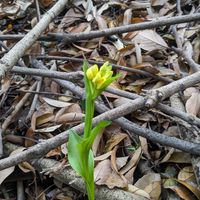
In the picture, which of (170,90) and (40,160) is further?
(40,160)

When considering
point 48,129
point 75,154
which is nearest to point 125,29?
point 48,129

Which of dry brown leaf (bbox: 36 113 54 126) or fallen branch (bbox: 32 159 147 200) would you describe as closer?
fallen branch (bbox: 32 159 147 200)

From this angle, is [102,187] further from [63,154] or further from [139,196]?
[63,154]

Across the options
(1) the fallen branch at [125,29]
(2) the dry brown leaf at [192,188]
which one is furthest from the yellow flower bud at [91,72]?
(1) the fallen branch at [125,29]

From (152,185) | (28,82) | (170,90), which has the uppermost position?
(170,90)

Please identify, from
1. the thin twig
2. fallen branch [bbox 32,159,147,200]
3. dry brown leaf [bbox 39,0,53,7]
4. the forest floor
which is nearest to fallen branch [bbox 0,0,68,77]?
the forest floor

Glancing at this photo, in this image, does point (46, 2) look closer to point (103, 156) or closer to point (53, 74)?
point (53, 74)

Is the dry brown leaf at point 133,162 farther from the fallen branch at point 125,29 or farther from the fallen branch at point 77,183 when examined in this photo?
the fallen branch at point 125,29

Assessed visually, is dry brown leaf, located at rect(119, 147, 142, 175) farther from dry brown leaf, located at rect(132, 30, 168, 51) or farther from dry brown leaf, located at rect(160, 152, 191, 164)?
dry brown leaf, located at rect(132, 30, 168, 51)

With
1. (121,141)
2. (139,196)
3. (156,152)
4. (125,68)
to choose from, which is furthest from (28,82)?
(139,196)
